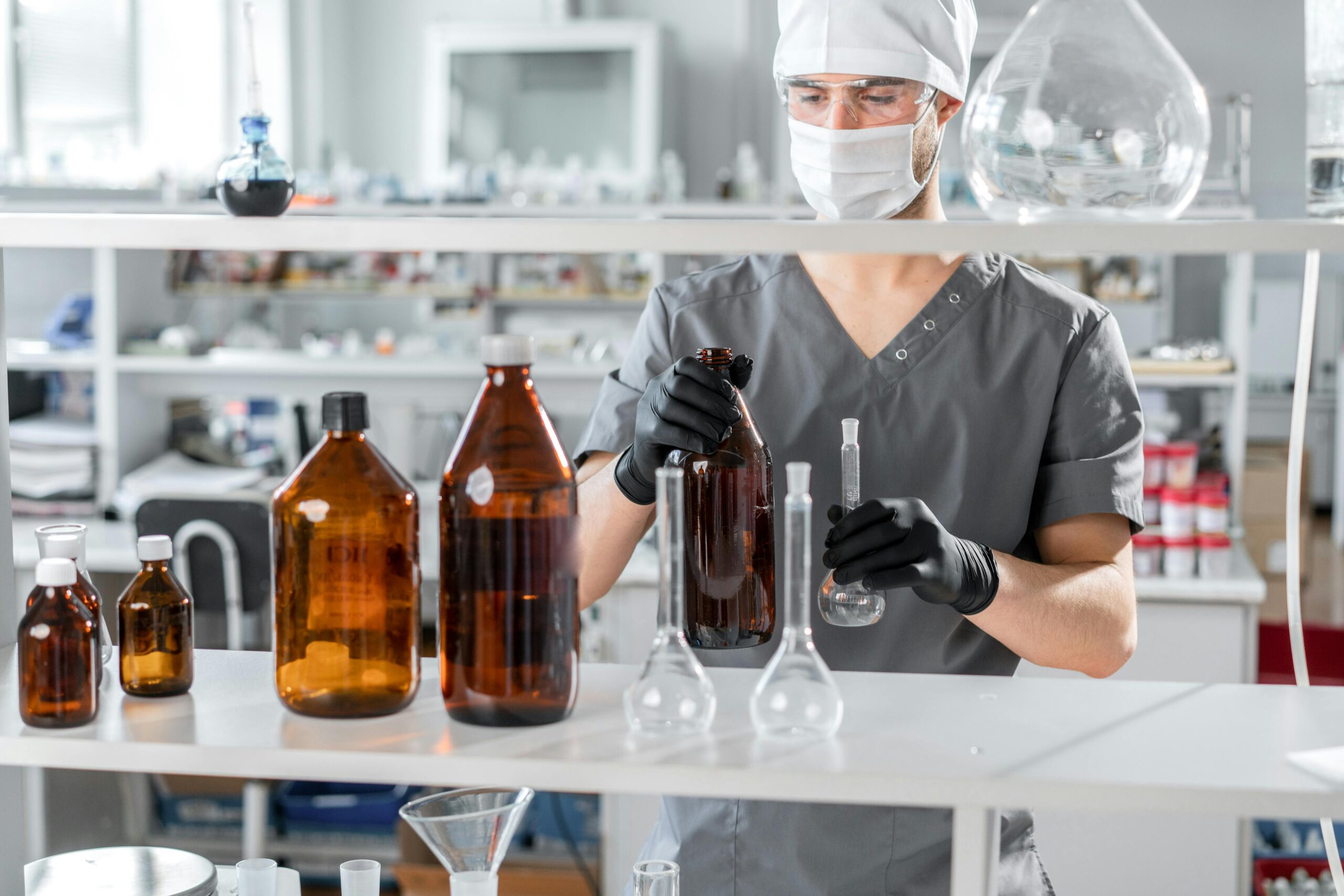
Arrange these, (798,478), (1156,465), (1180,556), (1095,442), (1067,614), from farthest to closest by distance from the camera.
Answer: (1156,465) < (1180,556) < (1095,442) < (1067,614) < (798,478)

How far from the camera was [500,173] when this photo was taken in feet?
14.2

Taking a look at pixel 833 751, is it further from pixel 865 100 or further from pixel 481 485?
pixel 865 100

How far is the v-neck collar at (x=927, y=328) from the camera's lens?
4.12ft

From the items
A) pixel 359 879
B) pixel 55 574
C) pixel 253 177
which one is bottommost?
pixel 359 879

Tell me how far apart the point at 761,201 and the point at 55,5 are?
2747mm

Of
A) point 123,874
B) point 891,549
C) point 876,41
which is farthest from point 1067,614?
point 123,874

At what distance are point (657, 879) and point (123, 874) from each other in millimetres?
525

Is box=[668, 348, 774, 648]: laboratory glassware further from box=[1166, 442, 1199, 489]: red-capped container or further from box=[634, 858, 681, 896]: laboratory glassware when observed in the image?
box=[1166, 442, 1199, 489]: red-capped container

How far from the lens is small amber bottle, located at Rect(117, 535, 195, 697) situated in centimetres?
88

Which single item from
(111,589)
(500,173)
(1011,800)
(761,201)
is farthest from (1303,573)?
(1011,800)

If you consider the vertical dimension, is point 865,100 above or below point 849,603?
above

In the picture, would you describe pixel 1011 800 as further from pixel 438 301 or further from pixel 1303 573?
pixel 1303 573

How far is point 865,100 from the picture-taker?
3.47 ft

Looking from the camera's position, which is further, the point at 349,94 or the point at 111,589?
the point at 349,94
